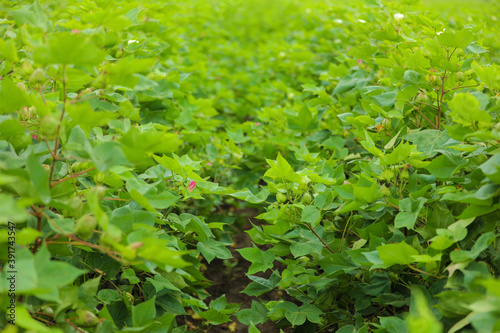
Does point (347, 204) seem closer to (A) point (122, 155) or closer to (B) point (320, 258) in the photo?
(B) point (320, 258)

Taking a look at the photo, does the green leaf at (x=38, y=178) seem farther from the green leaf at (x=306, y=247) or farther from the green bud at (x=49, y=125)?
the green leaf at (x=306, y=247)

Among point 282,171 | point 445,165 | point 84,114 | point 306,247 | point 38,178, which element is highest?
point 84,114

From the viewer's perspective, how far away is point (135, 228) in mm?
1049

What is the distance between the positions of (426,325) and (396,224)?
564mm

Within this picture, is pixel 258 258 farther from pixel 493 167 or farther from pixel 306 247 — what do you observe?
pixel 493 167

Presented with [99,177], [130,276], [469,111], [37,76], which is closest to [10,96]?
[37,76]

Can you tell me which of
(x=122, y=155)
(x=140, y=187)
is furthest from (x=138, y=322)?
(x=122, y=155)

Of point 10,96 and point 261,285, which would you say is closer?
point 10,96

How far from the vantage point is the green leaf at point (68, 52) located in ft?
2.86

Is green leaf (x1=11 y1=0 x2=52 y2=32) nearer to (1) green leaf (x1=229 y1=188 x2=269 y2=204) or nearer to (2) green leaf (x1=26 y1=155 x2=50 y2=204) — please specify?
(2) green leaf (x1=26 y1=155 x2=50 y2=204)

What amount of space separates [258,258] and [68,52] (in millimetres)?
979

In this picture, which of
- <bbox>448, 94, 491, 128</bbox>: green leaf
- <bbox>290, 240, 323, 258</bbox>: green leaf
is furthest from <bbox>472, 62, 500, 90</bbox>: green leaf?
<bbox>290, 240, 323, 258</bbox>: green leaf

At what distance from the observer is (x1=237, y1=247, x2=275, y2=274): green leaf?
1528mm

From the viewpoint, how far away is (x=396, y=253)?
42.1 inches
